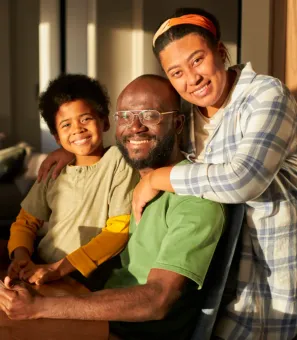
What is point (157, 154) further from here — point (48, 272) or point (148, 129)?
point (48, 272)

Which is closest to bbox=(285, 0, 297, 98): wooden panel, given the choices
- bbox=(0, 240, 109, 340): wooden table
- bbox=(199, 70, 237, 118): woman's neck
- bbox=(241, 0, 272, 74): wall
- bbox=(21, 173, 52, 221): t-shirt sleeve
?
bbox=(241, 0, 272, 74): wall

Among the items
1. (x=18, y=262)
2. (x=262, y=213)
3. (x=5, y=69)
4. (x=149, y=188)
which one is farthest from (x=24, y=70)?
(x=262, y=213)

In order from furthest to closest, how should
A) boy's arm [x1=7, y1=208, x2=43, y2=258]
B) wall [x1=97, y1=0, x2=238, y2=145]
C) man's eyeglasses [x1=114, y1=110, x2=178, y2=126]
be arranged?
wall [x1=97, y1=0, x2=238, y2=145], boy's arm [x1=7, y1=208, x2=43, y2=258], man's eyeglasses [x1=114, y1=110, x2=178, y2=126]

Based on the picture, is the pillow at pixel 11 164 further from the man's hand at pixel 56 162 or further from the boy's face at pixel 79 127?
the boy's face at pixel 79 127

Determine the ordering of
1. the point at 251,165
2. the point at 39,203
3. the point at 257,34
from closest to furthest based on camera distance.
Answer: the point at 251,165 → the point at 39,203 → the point at 257,34

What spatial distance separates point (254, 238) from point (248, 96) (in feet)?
1.23

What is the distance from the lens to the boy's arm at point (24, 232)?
6.07 ft

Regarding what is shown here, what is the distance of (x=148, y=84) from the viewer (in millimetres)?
1612

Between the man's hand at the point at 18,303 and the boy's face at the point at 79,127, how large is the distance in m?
0.54

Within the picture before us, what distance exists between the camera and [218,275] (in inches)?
58.5

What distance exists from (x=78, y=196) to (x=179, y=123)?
39 cm

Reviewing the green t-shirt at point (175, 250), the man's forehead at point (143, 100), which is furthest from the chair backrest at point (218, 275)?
the man's forehead at point (143, 100)

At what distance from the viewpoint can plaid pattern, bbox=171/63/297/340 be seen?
4.71ft

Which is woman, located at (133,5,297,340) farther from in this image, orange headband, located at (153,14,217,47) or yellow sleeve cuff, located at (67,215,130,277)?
yellow sleeve cuff, located at (67,215,130,277)
